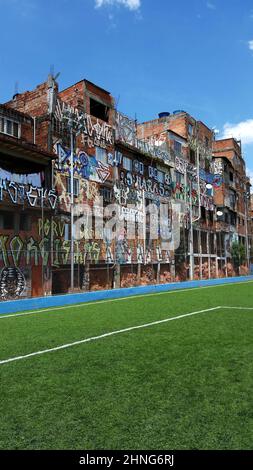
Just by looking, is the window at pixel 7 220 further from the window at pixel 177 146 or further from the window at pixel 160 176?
the window at pixel 177 146

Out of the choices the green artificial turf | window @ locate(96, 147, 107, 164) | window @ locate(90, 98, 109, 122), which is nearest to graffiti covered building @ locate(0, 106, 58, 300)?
window @ locate(96, 147, 107, 164)

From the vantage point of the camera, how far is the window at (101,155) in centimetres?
2981

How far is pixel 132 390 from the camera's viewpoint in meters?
5.36

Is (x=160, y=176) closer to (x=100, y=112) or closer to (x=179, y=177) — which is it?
(x=179, y=177)

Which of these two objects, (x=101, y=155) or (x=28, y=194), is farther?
(x=101, y=155)

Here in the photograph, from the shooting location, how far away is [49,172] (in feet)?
82.7

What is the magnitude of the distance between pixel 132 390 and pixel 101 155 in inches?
1026

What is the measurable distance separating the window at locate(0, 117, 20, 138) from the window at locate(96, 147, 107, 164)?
670 cm

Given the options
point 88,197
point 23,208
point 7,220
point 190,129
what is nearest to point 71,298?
point 23,208

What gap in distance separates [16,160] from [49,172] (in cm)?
245

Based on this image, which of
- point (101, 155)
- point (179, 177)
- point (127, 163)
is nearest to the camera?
point (101, 155)

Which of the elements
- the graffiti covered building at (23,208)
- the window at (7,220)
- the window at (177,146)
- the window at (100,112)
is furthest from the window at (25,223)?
the window at (177,146)

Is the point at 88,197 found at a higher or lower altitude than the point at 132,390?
higher
